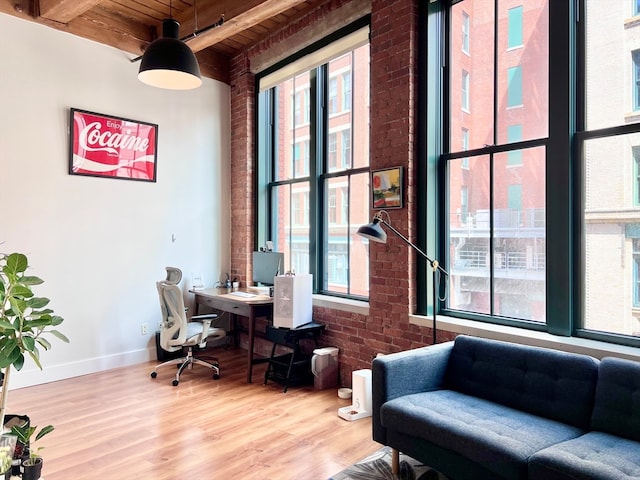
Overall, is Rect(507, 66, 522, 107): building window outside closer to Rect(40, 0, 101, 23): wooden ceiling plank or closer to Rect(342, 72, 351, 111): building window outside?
Rect(342, 72, 351, 111): building window outside

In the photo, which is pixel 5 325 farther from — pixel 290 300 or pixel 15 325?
pixel 290 300

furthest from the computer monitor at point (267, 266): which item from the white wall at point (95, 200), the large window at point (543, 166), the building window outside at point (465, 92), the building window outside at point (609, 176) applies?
the building window outside at point (609, 176)

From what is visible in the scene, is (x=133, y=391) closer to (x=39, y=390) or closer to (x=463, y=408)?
(x=39, y=390)

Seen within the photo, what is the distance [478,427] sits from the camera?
2273 millimetres

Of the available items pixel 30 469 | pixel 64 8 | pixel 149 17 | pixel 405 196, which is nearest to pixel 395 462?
pixel 30 469

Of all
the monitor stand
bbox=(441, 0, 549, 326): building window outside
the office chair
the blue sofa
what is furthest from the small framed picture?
the office chair

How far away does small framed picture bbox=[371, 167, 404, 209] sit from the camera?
12.5 feet

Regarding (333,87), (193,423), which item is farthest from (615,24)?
(193,423)

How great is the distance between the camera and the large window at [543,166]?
2.88 metres

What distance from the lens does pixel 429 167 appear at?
12.3 feet

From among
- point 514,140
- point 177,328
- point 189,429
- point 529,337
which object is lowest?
point 189,429

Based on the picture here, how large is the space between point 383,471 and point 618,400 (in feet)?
4.42

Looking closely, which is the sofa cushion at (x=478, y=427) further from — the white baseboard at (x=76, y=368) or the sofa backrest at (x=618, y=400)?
the white baseboard at (x=76, y=368)

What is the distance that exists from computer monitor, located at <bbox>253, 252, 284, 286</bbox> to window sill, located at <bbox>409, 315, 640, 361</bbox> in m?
1.66
